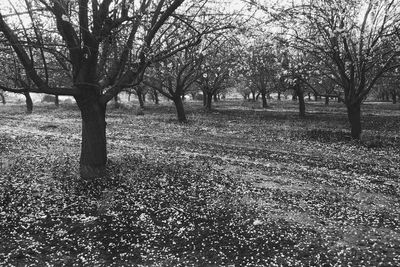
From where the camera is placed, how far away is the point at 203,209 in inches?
372

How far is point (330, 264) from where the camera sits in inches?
259

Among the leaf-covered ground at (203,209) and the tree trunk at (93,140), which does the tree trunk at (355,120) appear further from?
the tree trunk at (93,140)

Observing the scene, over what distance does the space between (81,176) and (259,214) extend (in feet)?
21.3

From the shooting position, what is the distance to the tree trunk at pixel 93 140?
1167cm

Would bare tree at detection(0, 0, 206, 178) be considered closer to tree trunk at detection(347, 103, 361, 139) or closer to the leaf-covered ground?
the leaf-covered ground

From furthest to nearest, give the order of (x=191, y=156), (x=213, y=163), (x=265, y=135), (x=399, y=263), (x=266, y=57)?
(x=266, y=57) < (x=265, y=135) < (x=191, y=156) < (x=213, y=163) < (x=399, y=263)

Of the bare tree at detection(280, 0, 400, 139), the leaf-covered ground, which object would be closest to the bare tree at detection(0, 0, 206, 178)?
the leaf-covered ground

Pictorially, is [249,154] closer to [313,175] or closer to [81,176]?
[313,175]

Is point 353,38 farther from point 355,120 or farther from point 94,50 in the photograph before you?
point 94,50

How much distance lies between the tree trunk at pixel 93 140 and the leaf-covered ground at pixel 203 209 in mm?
568

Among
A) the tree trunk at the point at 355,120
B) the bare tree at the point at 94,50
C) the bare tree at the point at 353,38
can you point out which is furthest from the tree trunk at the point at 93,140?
the tree trunk at the point at 355,120

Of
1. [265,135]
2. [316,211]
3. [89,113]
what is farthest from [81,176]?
[265,135]

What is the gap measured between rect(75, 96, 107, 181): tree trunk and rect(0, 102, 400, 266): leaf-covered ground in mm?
568

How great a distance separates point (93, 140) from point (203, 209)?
497 centimetres
